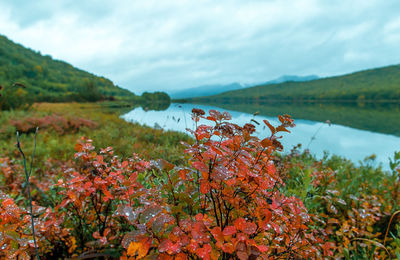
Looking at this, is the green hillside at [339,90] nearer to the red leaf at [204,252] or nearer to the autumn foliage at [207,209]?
the autumn foliage at [207,209]

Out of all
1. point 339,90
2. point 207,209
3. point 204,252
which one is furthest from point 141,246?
point 339,90

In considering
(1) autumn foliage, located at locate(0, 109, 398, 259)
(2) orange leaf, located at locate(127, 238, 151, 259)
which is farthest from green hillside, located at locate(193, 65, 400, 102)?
(2) orange leaf, located at locate(127, 238, 151, 259)

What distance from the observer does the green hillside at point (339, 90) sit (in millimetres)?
84875

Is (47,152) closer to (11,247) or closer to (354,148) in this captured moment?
(11,247)

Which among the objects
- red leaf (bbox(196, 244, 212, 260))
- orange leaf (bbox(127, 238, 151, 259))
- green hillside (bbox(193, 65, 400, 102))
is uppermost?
green hillside (bbox(193, 65, 400, 102))

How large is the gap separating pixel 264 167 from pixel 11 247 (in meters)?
1.58

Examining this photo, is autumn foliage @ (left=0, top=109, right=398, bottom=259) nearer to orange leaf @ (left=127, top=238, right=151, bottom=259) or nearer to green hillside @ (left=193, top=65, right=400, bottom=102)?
orange leaf @ (left=127, top=238, right=151, bottom=259)

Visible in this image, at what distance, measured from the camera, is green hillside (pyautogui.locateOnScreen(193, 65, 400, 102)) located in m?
84.9

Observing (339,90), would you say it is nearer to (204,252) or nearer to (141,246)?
(204,252)

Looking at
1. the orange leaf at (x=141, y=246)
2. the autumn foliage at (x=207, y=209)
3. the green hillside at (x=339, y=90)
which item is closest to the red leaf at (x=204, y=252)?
Answer: the autumn foliage at (x=207, y=209)

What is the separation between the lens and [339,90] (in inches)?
3834

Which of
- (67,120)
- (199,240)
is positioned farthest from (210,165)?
(67,120)

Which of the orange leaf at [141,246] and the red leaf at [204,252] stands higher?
the orange leaf at [141,246]

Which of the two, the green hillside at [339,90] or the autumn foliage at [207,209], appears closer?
the autumn foliage at [207,209]
